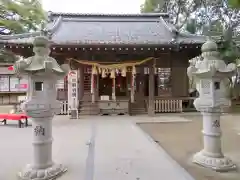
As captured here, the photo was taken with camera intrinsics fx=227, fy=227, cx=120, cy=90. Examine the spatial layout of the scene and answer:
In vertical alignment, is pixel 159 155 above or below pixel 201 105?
below

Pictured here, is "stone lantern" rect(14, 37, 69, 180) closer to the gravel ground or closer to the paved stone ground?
the paved stone ground

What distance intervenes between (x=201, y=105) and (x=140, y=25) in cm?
1196

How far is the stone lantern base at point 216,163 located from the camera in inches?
171

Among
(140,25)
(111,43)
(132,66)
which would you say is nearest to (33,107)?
(111,43)

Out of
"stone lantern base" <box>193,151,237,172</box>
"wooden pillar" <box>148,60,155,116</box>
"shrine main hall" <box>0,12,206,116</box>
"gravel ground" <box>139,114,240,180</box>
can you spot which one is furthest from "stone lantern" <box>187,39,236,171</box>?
"wooden pillar" <box>148,60,155,116</box>

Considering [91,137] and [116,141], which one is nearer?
[116,141]

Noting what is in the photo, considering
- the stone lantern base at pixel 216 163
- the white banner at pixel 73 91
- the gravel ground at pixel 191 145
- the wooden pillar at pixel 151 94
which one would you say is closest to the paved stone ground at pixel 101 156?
the gravel ground at pixel 191 145

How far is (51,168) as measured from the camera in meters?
4.08

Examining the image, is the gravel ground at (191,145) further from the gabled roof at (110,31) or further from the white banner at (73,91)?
the gabled roof at (110,31)

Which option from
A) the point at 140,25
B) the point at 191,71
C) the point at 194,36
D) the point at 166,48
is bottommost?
the point at 191,71

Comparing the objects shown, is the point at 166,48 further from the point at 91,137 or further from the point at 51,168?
the point at 51,168

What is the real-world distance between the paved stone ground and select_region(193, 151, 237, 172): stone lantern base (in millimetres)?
551

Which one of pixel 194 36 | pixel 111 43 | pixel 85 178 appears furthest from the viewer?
pixel 194 36

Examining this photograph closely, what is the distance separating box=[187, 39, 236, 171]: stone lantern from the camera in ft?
Result: 14.7
